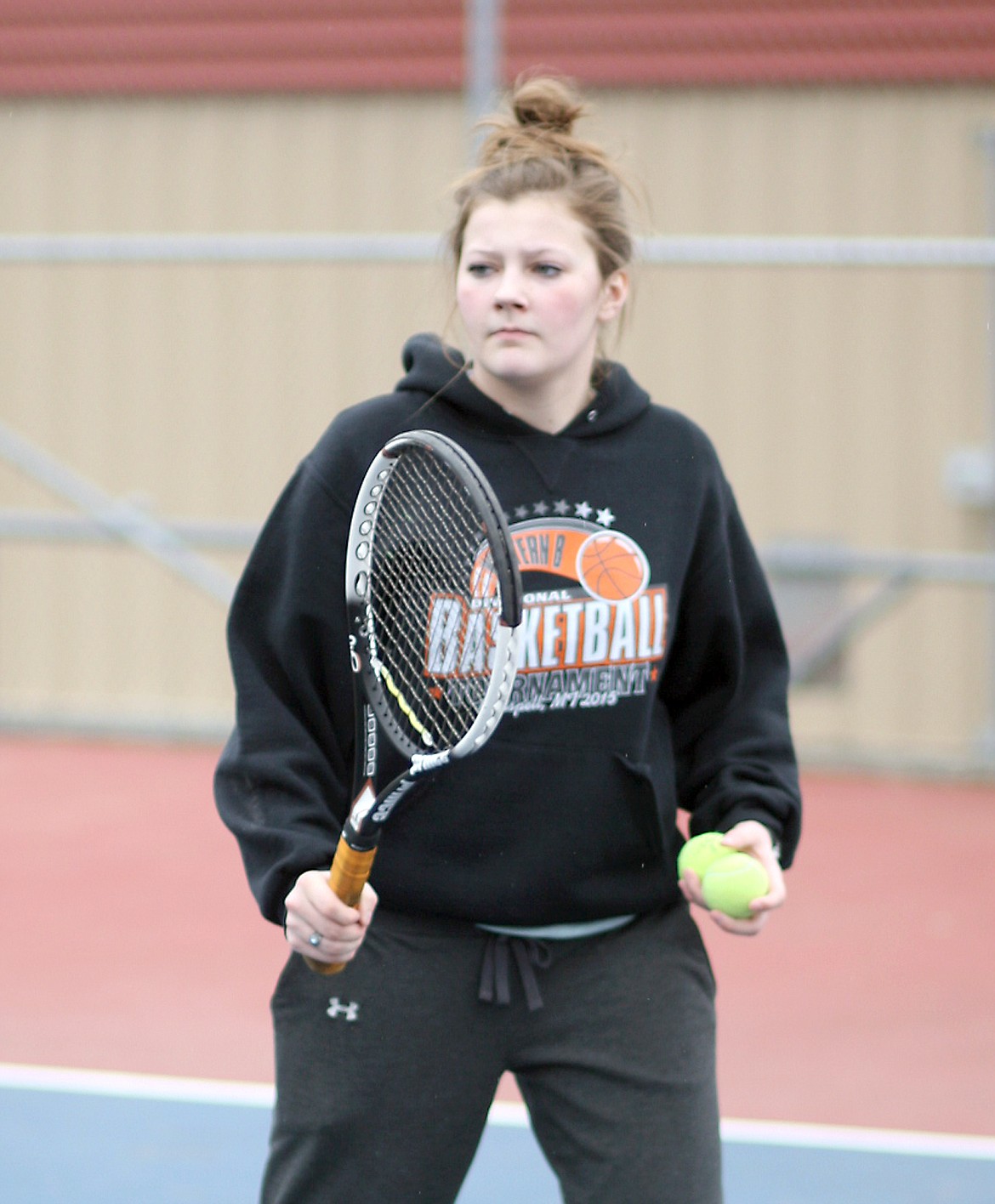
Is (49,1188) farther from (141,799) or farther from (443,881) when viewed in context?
(141,799)

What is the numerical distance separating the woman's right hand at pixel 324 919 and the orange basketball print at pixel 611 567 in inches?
22.0

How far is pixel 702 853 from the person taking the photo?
2.22 meters

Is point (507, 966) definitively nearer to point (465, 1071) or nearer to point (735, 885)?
point (465, 1071)

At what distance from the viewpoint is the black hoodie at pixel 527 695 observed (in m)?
2.16

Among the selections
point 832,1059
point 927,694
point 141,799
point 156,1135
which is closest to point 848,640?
point 927,694

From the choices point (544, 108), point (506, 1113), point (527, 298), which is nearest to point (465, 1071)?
point (527, 298)

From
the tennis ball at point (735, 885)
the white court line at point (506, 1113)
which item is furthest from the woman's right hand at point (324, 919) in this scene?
the white court line at point (506, 1113)

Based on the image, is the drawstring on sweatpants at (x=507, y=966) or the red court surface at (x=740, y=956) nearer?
the drawstring on sweatpants at (x=507, y=966)

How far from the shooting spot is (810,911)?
5348 millimetres

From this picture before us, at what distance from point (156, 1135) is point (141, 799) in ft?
10.8

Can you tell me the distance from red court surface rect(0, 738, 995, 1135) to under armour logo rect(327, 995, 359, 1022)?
6.18 ft

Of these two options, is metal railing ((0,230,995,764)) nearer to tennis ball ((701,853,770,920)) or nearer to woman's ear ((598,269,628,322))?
woman's ear ((598,269,628,322))

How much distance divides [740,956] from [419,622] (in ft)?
10.1

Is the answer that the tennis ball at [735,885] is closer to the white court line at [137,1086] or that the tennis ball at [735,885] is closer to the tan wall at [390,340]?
the white court line at [137,1086]
